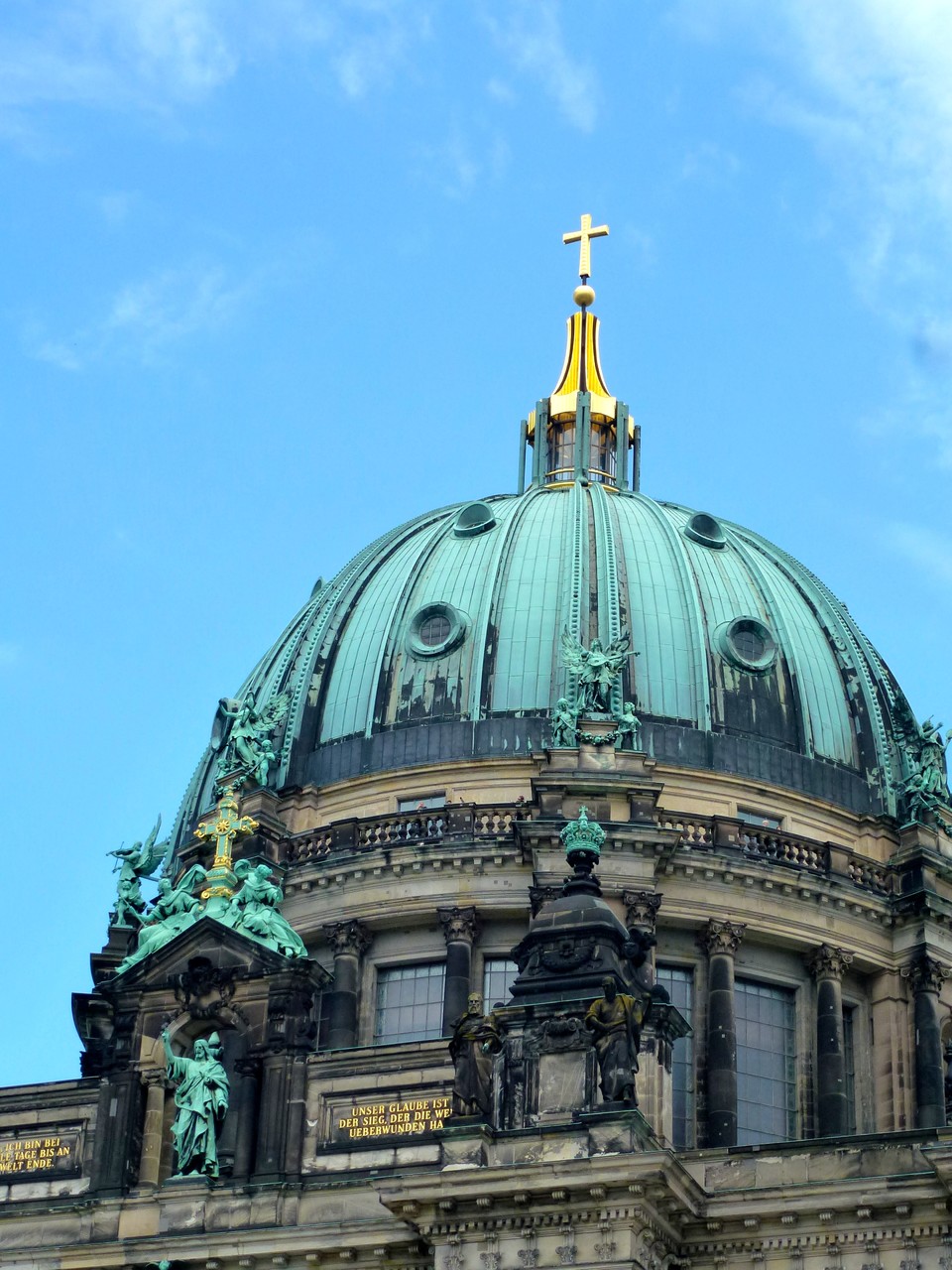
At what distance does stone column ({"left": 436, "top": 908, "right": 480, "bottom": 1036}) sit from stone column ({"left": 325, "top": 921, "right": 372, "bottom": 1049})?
1.81 metres

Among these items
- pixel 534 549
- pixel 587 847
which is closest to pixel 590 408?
pixel 534 549

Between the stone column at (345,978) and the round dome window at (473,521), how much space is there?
11118 millimetres

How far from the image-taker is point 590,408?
6588 cm

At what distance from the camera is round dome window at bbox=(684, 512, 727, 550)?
60.8 meters

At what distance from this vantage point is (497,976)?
53406 mm

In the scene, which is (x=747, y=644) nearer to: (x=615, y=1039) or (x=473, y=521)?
(x=473, y=521)

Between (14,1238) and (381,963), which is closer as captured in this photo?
(14,1238)

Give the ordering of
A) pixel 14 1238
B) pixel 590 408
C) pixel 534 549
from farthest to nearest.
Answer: pixel 590 408
pixel 534 549
pixel 14 1238

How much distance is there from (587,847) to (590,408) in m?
24.5

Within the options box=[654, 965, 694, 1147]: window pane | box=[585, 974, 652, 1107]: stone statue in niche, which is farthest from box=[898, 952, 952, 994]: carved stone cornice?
box=[585, 974, 652, 1107]: stone statue in niche

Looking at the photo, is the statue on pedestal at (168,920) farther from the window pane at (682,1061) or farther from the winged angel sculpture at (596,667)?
the winged angel sculpture at (596,667)

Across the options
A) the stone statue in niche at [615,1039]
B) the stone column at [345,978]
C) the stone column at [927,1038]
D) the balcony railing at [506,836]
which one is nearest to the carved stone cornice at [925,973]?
the stone column at [927,1038]

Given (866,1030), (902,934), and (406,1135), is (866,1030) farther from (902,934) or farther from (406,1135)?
(406,1135)

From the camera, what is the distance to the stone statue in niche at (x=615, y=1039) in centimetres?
3906
